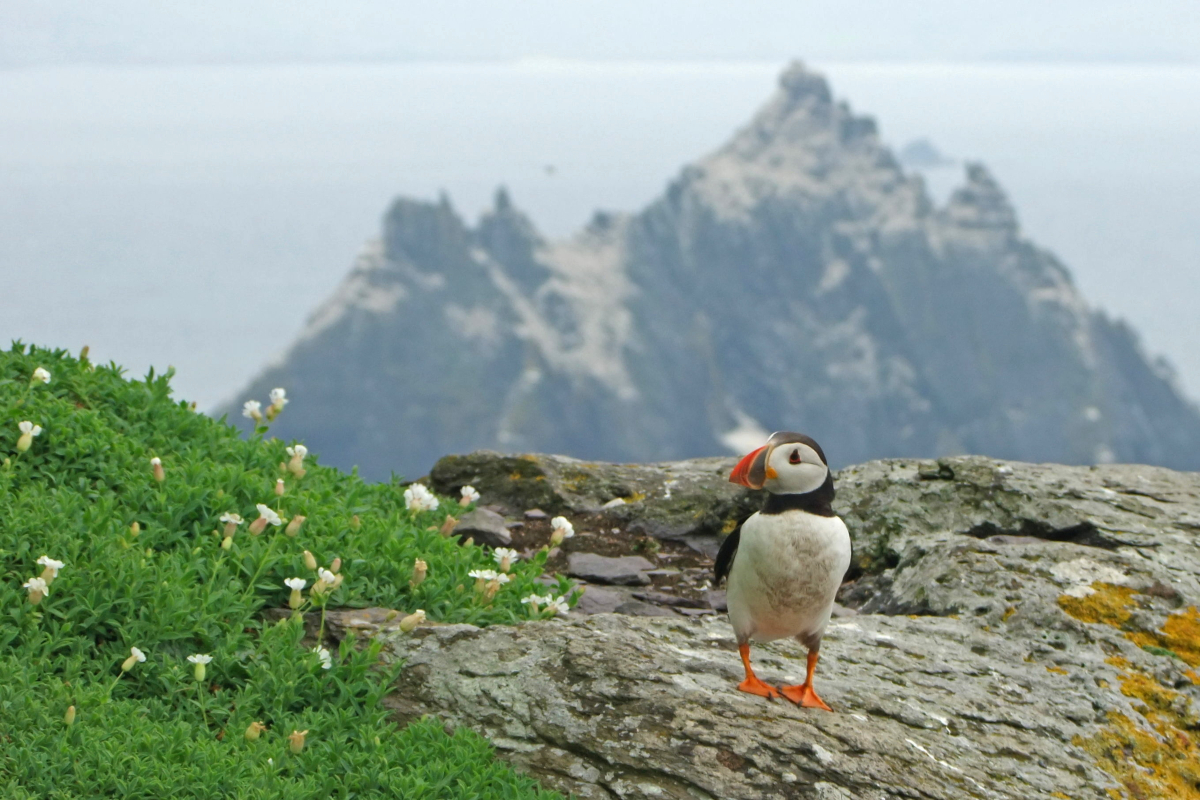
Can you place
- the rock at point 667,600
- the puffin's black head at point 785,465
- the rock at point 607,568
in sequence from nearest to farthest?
the puffin's black head at point 785,465, the rock at point 667,600, the rock at point 607,568

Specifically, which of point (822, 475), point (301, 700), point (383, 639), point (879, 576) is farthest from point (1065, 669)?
point (301, 700)

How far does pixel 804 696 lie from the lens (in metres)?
6.54

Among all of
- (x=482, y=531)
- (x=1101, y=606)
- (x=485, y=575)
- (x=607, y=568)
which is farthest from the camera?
(x=482, y=531)

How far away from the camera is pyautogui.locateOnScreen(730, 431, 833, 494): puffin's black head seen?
19.5ft

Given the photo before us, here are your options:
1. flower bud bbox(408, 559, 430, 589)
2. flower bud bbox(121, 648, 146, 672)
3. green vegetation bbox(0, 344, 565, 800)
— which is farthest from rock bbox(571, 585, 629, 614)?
flower bud bbox(121, 648, 146, 672)

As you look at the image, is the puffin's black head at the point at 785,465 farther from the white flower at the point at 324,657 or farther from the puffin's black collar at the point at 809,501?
the white flower at the point at 324,657

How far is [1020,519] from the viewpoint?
10.6 metres

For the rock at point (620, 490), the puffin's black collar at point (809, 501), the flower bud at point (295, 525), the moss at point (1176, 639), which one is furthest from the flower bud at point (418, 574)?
the moss at point (1176, 639)

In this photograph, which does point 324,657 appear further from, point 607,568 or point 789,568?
point 607,568

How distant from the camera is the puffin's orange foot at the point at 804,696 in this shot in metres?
6.51

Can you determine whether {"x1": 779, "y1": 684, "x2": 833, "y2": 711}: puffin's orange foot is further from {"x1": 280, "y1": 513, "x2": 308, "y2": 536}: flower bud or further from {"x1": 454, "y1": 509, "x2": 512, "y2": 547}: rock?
{"x1": 454, "y1": 509, "x2": 512, "y2": 547}: rock

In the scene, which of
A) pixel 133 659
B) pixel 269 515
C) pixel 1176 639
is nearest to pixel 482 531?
pixel 269 515

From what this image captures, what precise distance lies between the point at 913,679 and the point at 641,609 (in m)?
2.40

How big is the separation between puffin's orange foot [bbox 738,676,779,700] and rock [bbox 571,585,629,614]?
90.0 inches
